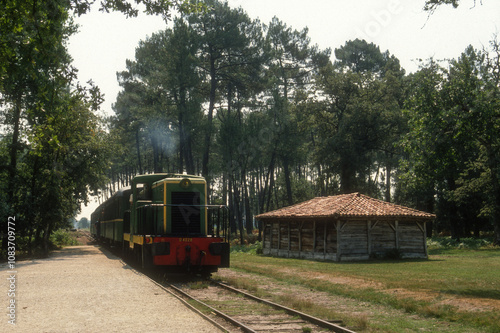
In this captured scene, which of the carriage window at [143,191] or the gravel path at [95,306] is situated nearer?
the gravel path at [95,306]

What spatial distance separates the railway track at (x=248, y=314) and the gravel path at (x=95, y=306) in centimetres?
52

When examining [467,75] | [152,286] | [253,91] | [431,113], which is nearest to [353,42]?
[253,91]

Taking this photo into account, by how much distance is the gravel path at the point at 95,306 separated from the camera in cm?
826

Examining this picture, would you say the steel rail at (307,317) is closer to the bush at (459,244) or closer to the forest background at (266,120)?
the forest background at (266,120)

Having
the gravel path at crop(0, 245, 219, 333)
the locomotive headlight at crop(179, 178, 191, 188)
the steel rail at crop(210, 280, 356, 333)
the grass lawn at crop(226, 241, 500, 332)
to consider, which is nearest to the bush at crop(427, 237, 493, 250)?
the grass lawn at crop(226, 241, 500, 332)

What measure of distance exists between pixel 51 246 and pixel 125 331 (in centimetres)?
3190

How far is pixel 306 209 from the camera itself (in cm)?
2812

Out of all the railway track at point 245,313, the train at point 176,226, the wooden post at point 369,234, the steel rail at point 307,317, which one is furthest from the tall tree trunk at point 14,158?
the steel rail at point 307,317

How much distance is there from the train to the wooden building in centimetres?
959

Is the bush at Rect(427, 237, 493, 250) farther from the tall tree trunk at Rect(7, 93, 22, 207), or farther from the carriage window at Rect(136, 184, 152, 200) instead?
the tall tree trunk at Rect(7, 93, 22, 207)

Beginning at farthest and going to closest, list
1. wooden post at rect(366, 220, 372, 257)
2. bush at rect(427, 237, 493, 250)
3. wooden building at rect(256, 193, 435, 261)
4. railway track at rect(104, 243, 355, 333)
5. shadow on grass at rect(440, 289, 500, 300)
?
1. bush at rect(427, 237, 493, 250)
2. wooden post at rect(366, 220, 372, 257)
3. wooden building at rect(256, 193, 435, 261)
4. shadow on grass at rect(440, 289, 500, 300)
5. railway track at rect(104, 243, 355, 333)

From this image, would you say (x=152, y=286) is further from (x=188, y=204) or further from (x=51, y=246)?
(x=51, y=246)

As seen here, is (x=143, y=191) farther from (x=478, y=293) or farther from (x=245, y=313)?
(x=478, y=293)

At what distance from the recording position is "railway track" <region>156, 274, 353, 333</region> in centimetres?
839
